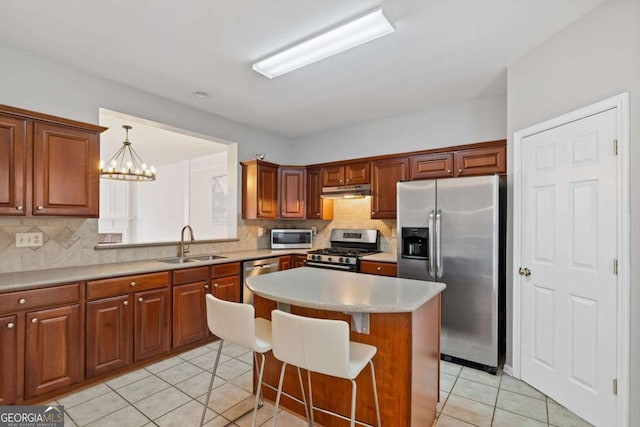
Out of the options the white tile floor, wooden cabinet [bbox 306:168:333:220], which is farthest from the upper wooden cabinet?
wooden cabinet [bbox 306:168:333:220]

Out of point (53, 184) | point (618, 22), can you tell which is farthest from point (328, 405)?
point (618, 22)

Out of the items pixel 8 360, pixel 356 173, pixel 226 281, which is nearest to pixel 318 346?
pixel 8 360

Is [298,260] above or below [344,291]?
below

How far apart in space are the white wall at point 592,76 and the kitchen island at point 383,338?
3.93ft

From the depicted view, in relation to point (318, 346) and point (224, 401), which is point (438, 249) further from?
point (224, 401)

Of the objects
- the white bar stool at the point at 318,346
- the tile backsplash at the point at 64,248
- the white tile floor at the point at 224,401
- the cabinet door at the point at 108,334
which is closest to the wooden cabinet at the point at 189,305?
the white tile floor at the point at 224,401

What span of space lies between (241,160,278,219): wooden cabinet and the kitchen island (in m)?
2.33

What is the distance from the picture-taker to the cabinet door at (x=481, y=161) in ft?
10.8

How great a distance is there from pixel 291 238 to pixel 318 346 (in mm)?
3377

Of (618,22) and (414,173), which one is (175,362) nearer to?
(414,173)

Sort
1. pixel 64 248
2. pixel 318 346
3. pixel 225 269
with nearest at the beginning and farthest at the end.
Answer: pixel 318 346 < pixel 64 248 < pixel 225 269

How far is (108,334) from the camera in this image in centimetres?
260

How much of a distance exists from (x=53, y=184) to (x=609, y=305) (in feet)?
13.5

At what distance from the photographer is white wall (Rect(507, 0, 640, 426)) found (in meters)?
1.83
